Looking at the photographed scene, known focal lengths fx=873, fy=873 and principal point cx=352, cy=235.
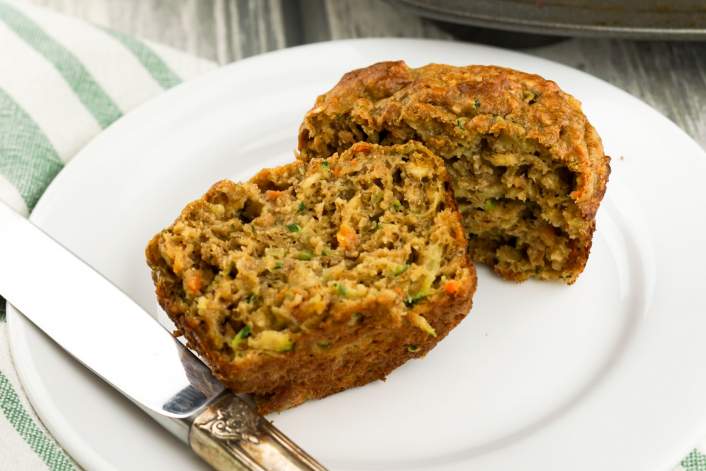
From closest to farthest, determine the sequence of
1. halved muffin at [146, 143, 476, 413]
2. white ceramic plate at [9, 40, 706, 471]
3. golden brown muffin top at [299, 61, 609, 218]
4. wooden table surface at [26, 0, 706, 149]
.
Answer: halved muffin at [146, 143, 476, 413]
white ceramic plate at [9, 40, 706, 471]
golden brown muffin top at [299, 61, 609, 218]
wooden table surface at [26, 0, 706, 149]

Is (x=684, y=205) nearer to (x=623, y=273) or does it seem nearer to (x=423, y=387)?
(x=623, y=273)

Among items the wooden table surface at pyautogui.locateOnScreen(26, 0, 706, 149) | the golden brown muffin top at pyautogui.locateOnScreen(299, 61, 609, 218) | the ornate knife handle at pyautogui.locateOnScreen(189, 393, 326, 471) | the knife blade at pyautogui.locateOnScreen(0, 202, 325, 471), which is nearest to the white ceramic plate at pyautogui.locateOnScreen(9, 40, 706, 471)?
the knife blade at pyautogui.locateOnScreen(0, 202, 325, 471)

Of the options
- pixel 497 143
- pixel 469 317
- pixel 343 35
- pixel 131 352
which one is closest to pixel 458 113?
pixel 497 143

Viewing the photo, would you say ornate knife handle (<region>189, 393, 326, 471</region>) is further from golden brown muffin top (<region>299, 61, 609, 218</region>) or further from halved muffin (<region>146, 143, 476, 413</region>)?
golden brown muffin top (<region>299, 61, 609, 218</region>)

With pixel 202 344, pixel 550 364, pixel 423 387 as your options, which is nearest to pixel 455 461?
pixel 423 387

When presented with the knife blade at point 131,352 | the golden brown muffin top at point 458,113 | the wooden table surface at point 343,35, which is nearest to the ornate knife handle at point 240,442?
the knife blade at point 131,352

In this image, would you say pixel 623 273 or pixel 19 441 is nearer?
pixel 19 441
